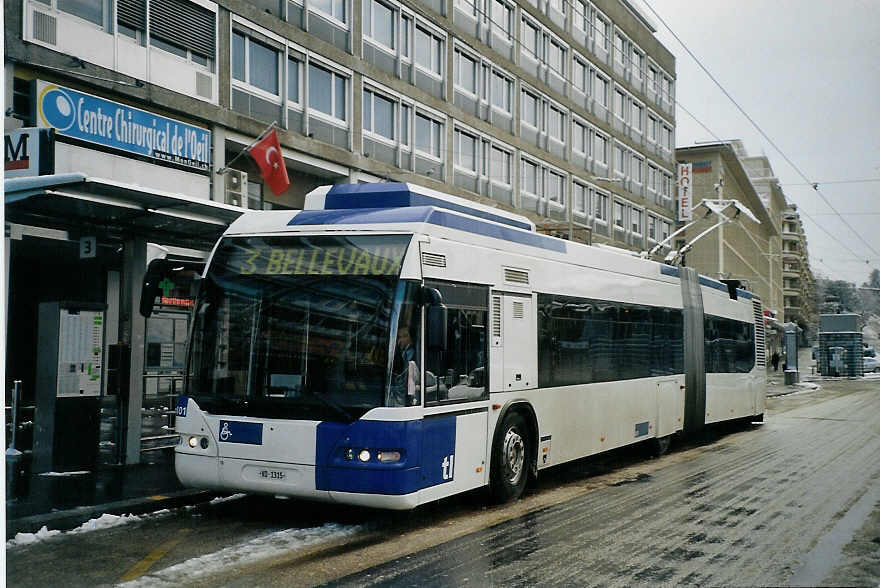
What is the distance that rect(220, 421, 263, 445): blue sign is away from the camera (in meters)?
8.31

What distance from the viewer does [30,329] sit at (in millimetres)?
17703

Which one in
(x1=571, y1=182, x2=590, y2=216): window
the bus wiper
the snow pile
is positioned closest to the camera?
the snow pile

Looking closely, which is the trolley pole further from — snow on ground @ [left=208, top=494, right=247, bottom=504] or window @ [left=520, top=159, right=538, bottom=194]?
window @ [left=520, top=159, right=538, bottom=194]

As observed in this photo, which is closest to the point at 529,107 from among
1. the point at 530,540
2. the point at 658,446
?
the point at 658,446

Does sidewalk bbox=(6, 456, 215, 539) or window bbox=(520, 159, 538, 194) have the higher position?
window bbox=(520, 159, 538, 194)

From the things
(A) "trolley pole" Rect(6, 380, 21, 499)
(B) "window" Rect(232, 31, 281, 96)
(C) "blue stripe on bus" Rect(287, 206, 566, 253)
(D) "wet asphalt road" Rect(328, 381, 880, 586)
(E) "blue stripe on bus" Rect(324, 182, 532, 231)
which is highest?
(B) "window" Rect(232, 31, 281, 96)

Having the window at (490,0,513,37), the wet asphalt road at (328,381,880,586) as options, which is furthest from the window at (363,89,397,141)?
the wet asphalt road at (328,381,880,586)

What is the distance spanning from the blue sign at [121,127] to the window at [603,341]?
866 centimetres

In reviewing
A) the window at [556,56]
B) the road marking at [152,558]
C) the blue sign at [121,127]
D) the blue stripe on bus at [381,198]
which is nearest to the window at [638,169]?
the window at [556,56]

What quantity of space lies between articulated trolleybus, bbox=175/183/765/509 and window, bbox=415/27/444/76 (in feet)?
52.4

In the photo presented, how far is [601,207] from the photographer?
131 feet

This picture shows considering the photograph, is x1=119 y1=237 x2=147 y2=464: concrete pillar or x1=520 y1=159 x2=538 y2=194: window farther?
x1=520 y1=159 x2=538 y2=194: window

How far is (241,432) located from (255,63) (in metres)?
12.7

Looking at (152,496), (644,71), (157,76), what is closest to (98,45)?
(157,76)
